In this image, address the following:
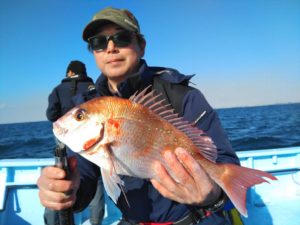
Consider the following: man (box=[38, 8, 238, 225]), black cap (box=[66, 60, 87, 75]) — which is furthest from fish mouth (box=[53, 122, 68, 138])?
black cap (box=[66, 60, 87, 75])

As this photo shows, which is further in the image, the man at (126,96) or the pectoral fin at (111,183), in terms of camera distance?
the man at (126,96)

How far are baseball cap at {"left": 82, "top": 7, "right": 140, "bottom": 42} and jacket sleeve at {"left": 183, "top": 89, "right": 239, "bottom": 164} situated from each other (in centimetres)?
87

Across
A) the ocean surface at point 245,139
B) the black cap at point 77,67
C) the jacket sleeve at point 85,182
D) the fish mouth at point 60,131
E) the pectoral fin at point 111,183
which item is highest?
the fish mouth at point 60,131

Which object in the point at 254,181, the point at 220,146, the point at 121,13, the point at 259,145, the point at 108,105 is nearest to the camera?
the point at 254,181

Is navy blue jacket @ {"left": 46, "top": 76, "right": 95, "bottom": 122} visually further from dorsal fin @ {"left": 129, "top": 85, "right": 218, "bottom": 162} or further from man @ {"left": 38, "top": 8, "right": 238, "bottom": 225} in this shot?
dorsal fin @ {"left": 129, "top": 85, "right": 218, "bottom": 162}

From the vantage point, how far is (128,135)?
1.87 meters

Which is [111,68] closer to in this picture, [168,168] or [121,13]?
[121,13]

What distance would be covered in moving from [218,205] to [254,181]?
1.24 feet

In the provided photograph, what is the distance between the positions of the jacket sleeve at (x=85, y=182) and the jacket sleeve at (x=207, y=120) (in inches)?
42.6

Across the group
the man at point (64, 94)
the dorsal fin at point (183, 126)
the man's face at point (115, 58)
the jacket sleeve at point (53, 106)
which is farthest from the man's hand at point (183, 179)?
the jacket sleeve at point (53, 106)

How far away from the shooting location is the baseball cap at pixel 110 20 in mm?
2445

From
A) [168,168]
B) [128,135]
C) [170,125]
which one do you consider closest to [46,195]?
[128,135]

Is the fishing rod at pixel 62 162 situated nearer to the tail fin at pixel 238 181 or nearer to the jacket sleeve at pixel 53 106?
the tail fin at pixel 238 181

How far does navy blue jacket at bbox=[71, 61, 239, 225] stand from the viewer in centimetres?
233
